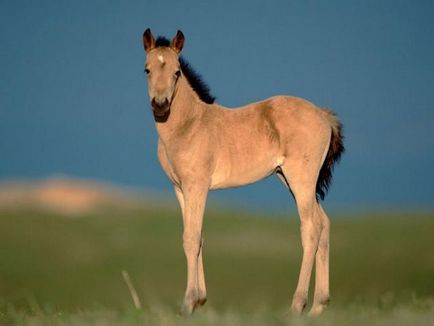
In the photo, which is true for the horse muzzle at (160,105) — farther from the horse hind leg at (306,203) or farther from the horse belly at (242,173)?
the horse hind leg at (306,203)

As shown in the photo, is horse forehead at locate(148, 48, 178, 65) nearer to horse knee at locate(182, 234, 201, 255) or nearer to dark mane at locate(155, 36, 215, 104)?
dark mane at locate(155, 36, 215, 104)

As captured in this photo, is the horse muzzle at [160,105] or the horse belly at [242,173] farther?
the horse belly at [242,173]

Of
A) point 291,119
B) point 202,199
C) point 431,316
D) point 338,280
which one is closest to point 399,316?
point 431,316

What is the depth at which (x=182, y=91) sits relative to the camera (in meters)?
11.7

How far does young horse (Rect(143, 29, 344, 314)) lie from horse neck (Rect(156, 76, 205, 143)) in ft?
0.05

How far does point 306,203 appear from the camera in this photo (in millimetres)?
11859

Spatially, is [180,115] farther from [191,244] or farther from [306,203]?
[306,203]

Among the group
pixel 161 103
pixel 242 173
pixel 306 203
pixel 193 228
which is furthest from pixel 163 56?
pixel 306 203

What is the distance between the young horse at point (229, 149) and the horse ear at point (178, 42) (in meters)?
0.02

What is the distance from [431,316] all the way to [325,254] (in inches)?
164

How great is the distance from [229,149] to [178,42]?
1822 millimetres

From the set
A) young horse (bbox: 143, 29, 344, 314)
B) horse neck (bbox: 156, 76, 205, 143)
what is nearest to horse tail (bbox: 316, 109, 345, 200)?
young horse (bbox: 143, 29, 344, 314)

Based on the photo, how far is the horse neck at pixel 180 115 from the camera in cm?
1155

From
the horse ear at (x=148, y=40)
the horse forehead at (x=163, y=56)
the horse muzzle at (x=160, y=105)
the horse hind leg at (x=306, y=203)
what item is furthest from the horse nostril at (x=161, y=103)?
the horse hind leg at (x=306, y=203)
